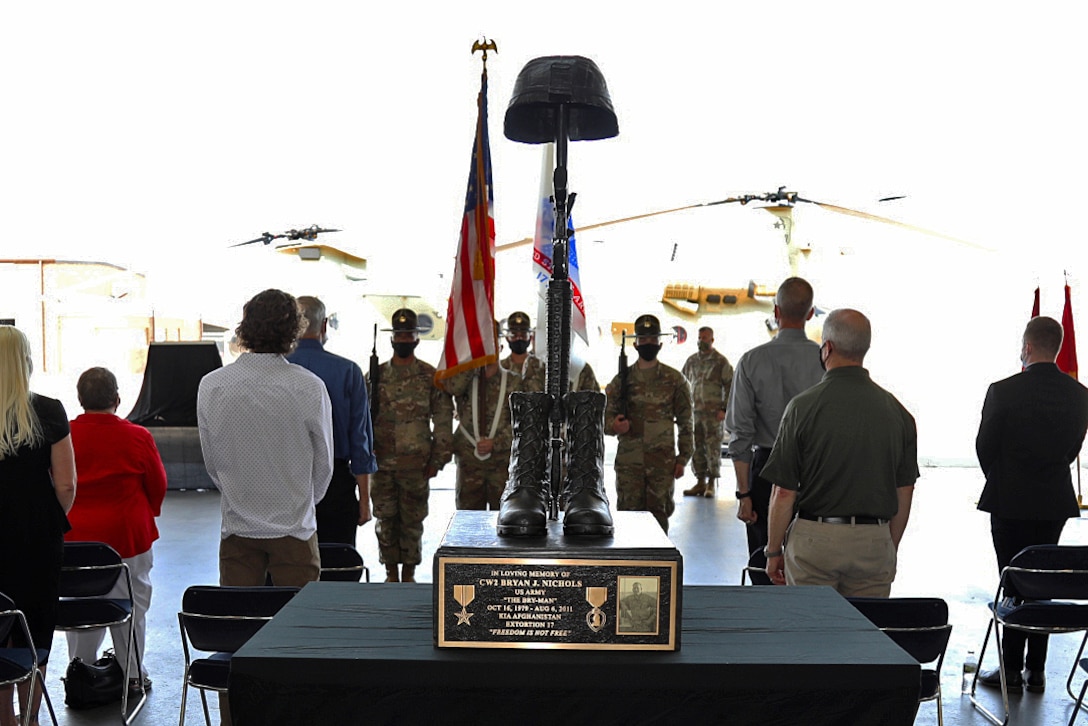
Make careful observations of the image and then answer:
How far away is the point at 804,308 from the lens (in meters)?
→ 3.73

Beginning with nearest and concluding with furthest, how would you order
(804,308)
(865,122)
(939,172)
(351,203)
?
(804,308) < (865,122) < (939,172) < (351,203)

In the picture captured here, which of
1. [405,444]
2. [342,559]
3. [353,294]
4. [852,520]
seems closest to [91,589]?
[342,559]

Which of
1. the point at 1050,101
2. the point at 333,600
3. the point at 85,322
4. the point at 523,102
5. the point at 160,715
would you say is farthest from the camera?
the point at 85,322

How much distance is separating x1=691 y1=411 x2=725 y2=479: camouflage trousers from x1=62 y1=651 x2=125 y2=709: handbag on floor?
6233 mm

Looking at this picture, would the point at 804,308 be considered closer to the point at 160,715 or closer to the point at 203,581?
the point at 160,715

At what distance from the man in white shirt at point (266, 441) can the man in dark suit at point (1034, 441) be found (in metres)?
2.48

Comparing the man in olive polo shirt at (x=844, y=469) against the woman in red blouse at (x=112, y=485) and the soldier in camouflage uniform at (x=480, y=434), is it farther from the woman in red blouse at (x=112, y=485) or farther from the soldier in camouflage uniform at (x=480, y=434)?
the soldier in camouflage uniform at (x=480, y=434)

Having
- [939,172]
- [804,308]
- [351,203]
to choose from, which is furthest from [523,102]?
[351,203]

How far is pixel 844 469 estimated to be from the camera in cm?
269

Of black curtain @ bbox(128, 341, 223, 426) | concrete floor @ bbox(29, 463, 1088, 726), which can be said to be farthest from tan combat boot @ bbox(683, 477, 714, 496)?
black curtain @ bbox(128, 341, 223, 426)

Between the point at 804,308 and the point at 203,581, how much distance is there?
375 cm

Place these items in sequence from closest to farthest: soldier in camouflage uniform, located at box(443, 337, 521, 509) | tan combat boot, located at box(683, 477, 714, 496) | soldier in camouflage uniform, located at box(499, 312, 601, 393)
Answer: soldier in camouflage uniform, located at box(443, 337, 521, 509) → soldier in camouflage uniform, located at box(499, 312, 601, 393) → tan combat boot, located at box(683, 477, 714, 496)

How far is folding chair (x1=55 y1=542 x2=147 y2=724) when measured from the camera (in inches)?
122

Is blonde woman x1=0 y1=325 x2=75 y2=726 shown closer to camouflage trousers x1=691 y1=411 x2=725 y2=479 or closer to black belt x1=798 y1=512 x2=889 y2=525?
black belt x1=798 y1=512 x2=889 y2=525
